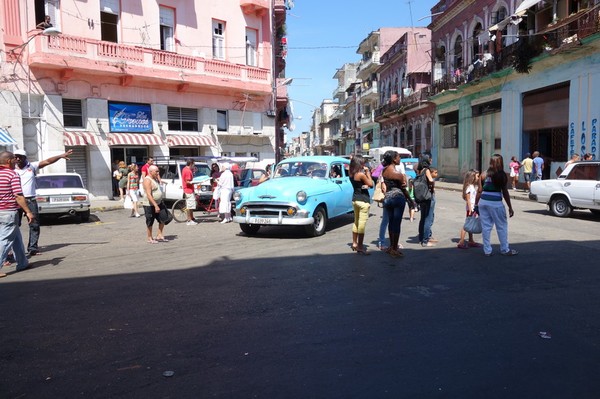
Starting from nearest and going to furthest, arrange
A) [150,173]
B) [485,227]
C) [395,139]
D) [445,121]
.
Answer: [485,227] → [150,173] → [445,121] → [395,139]

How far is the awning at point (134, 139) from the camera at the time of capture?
22.0m

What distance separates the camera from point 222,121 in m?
27.0

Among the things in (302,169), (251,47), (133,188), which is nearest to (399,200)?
(302,169)

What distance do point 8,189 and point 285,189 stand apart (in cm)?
498

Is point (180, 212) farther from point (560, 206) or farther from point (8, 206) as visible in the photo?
point (560, 206)

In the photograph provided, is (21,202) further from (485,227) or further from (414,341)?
(485,227)

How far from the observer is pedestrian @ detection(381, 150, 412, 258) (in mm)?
7828

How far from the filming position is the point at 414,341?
169 inches

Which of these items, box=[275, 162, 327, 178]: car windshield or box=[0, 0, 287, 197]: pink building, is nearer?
box=[275, 162, 327, 178]: car windshield

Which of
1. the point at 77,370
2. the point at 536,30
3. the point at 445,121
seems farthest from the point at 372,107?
the point at 77,370

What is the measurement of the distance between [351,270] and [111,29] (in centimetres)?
2047

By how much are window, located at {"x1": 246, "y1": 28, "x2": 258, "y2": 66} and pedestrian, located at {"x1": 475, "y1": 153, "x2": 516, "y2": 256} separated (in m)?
22.4

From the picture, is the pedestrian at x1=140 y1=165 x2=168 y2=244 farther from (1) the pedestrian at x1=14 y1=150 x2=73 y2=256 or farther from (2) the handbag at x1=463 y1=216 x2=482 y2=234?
(2) the handbag at x1=463 y1=216 x2=482 y2=234

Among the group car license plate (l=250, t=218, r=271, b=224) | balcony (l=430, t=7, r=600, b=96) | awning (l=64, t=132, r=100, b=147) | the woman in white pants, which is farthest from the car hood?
balcony (l=430, t=7, r=600, b=96)
